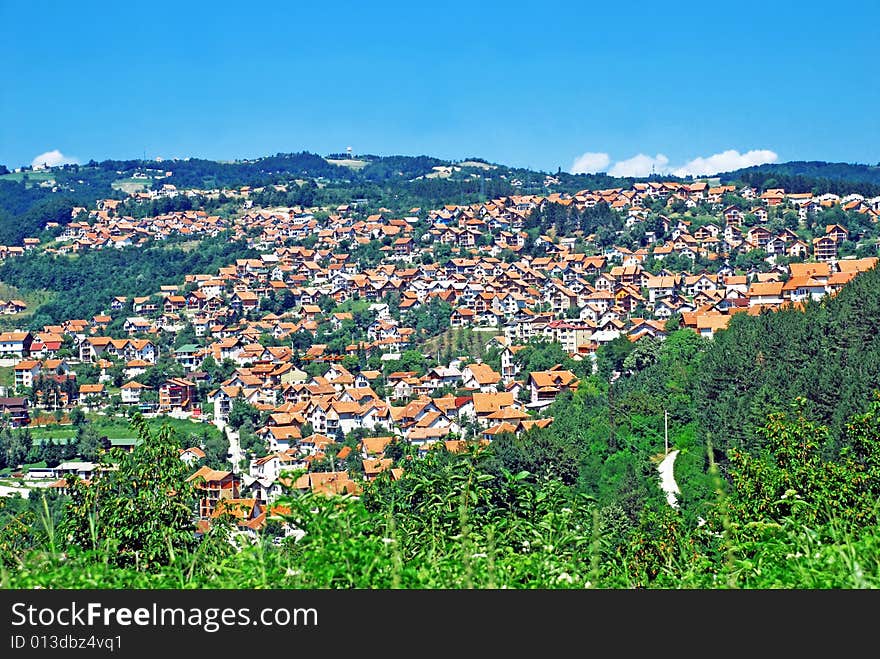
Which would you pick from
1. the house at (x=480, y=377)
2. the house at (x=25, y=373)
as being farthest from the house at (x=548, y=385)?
the house at (x=25, y=373)

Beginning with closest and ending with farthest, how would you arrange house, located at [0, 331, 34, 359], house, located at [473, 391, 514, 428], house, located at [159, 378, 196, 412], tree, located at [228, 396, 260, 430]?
1. house, located at [473, 391, 514, 428]
2. tree, located at [228, 396, 260, 430]
3. house, located at [159, 378, 196, 412]
4. house, located at [0, 331, 34, 359]

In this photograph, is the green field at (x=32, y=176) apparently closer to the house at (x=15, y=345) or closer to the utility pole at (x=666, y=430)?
the house at (x=15, y=345)

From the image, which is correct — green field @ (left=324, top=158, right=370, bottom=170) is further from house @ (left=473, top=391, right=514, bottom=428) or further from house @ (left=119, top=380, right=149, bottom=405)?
house @ (left=473, top=391, right=514, bottom=428)

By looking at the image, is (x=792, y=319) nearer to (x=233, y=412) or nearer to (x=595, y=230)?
(x=233, y=412)

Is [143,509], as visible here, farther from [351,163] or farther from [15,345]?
[351,163]


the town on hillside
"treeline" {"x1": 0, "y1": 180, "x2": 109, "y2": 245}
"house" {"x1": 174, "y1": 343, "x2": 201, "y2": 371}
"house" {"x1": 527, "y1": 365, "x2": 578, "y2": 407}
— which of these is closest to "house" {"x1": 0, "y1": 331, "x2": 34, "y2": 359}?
the town on hillside

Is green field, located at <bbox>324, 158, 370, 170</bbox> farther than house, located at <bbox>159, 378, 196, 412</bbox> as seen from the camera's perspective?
Yes

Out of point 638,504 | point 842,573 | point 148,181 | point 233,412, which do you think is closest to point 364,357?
point 233,412

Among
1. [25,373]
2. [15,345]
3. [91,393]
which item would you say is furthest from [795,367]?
[15,345]
